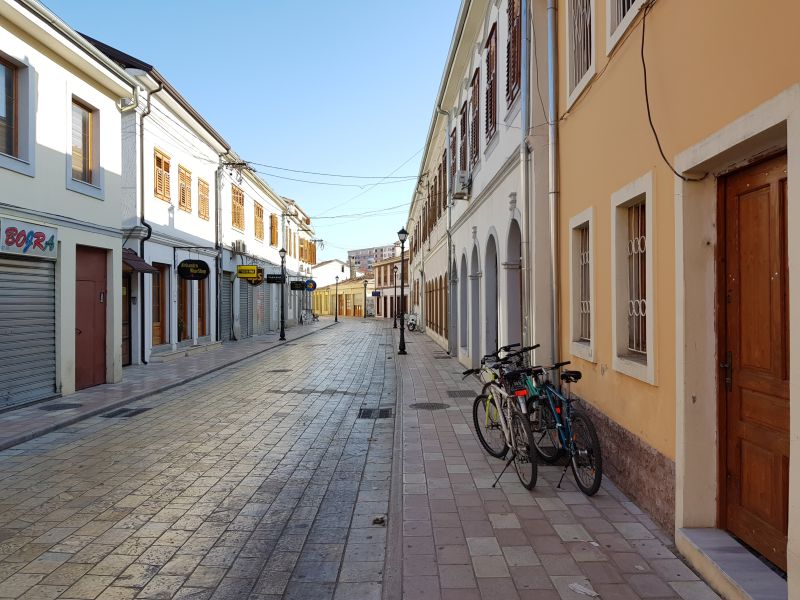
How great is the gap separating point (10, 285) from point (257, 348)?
12.9m

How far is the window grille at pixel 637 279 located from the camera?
16.6 feet

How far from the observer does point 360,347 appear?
23641mm

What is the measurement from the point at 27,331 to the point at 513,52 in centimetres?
888

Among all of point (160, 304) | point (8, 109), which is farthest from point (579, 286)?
point (160, 304)

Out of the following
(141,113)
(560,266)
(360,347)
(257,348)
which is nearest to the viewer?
(560,266)

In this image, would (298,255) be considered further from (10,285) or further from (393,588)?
(393,588)

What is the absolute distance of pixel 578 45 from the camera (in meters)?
6.62

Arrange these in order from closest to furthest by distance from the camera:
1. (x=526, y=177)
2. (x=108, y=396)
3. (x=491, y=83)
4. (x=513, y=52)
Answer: (x=526, y=177), (x=513, y=52), (x=108, y=396), (x=491, y=83)

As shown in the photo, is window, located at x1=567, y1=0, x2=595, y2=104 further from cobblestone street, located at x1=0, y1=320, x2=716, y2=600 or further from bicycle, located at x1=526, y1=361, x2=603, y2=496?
cobblestone street, located at x1=0, y1=320, x2=716, y2=600

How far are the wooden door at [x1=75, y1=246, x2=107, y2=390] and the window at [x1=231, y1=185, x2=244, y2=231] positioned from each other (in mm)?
12932

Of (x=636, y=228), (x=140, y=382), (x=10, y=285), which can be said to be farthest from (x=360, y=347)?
(x=636, y=228)

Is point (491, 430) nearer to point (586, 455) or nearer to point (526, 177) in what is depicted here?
point (586, 455)

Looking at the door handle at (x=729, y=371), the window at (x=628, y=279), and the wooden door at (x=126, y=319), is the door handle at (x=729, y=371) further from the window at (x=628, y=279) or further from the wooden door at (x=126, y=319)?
the wooden door at (x=126, y=319)

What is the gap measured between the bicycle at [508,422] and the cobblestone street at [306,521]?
18 cm
